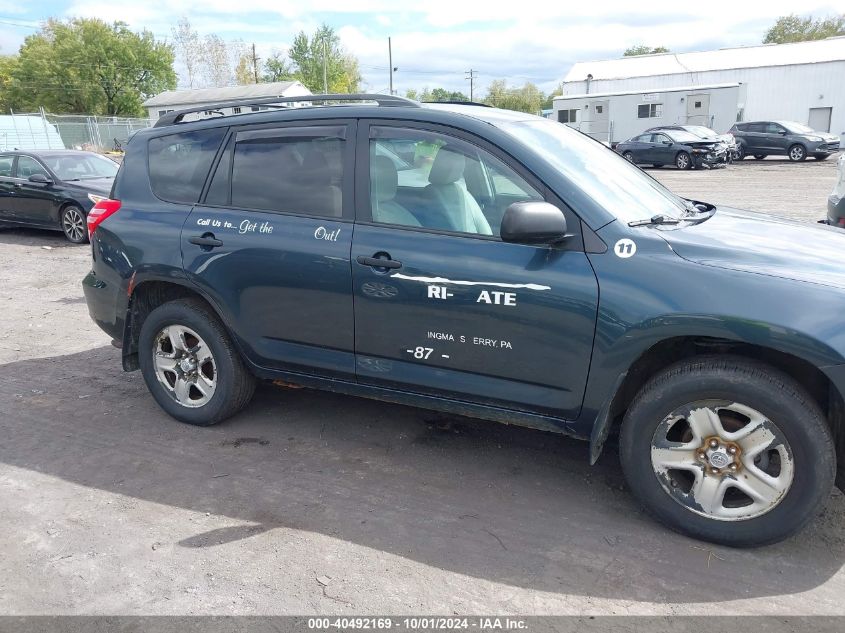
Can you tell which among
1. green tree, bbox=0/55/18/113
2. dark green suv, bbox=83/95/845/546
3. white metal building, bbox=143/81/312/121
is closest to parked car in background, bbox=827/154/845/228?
dark green suv, bbox=83/95/845/546

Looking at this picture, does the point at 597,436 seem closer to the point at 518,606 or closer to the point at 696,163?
the point at 518,606

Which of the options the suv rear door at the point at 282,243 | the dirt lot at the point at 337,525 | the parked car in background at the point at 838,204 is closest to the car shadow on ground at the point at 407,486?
the dirt lot at the point at 337,525

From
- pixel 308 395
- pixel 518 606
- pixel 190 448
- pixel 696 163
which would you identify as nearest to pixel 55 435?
pixel 190 448

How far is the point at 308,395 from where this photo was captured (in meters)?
4.94

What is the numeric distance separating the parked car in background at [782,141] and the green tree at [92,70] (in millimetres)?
53669

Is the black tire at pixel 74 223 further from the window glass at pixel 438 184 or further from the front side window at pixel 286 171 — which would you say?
the window glass at pixel 438 184

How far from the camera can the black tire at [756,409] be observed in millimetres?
2850

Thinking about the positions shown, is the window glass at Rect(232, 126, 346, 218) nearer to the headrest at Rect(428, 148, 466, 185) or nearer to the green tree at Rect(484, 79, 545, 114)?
the headrest at Rect(428, 148, 466, 185)

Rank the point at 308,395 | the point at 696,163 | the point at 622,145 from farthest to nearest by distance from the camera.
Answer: the point at 622,145, the point at 696,163, the point at 308,395

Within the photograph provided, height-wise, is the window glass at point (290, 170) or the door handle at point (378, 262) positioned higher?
the window glass at point (290, 170)

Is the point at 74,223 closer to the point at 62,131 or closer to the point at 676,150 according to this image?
the point at 676,150

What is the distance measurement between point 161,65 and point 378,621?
70.6 metres

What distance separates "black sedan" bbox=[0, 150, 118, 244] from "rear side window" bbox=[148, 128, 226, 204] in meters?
7.40

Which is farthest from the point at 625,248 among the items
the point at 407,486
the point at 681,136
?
the point at 681,136
